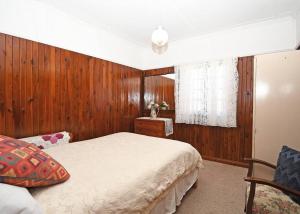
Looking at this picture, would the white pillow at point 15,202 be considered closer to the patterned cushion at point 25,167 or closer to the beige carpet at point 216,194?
the patterned cushion at point 25,167

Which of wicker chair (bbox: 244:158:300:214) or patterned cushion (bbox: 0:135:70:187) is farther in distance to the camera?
wicker chair (bbox: 244:158:300:214)

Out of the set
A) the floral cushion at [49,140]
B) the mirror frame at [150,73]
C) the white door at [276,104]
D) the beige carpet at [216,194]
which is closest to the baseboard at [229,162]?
the beige carpet at [216,194]

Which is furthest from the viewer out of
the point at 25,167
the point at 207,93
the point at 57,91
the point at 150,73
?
the point at 150,73

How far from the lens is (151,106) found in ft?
12.6

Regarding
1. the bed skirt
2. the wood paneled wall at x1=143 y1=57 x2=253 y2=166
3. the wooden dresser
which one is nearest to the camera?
the bed skirt

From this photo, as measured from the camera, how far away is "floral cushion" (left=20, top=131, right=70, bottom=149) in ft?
6.90

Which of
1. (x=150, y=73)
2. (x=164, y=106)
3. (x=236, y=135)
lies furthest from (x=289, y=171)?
(x=150, y=73)

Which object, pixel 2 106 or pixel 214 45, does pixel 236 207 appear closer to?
pixel 214 45

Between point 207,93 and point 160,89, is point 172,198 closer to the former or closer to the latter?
point 207,93

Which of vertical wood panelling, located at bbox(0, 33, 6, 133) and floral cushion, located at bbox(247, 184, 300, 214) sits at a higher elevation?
vertical wood panelling, located at bbox(0, 33, 6, 133)

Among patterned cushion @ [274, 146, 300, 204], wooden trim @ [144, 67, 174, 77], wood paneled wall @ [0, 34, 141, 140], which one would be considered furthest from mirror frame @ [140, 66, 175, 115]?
patterned cushion @ [274, 146, 300, 204]

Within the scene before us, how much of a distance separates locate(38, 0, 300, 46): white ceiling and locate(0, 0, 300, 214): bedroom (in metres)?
0.02

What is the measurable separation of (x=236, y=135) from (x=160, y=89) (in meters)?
1.97

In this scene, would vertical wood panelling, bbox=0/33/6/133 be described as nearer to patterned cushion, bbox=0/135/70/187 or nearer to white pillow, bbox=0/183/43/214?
patterned cushion, bbox=0/135/70/187
